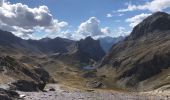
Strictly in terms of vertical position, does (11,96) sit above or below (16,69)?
below

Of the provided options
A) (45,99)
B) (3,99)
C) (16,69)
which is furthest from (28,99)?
(16,69)

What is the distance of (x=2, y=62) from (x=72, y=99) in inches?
2747

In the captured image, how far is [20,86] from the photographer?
149 metres

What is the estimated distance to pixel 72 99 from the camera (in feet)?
430

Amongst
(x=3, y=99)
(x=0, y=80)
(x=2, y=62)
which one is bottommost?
(x=3, y=99)

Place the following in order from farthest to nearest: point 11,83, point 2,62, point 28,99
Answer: point 2,62 → point 11,83 → point 28,99

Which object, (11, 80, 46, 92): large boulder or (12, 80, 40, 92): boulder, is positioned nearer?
(11, 80, 46, 92): large boulder

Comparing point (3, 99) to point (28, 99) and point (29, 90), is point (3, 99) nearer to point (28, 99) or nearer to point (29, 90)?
point (28, 99)

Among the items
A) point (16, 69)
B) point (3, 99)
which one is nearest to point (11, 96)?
point (3, 99)

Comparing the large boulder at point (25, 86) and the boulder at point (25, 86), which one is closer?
the large boulder at point (25, 86)

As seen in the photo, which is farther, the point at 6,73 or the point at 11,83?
the point at 6,73

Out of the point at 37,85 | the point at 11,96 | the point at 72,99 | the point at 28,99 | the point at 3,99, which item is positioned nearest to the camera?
the point at 3,99

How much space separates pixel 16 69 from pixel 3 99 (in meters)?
99.0

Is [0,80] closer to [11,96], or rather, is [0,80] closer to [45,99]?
[45,99]
